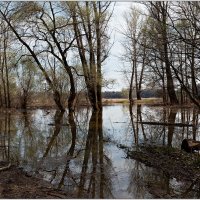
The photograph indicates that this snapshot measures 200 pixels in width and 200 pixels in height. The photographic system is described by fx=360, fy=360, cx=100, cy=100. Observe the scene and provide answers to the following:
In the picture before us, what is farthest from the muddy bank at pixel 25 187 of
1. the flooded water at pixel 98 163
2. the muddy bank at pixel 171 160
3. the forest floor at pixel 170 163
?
the muddy bank at pixel 171 160

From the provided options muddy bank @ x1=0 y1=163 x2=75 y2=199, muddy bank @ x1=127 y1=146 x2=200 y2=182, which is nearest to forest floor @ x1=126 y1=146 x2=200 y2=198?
muddy bank @ x1=127 y1=146 x2=200 y2=182

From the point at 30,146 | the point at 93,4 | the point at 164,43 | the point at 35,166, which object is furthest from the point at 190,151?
the point at 93,4

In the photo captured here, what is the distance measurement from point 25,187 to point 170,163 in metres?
3.69

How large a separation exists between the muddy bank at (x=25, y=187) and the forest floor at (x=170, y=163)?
1853 millimetres

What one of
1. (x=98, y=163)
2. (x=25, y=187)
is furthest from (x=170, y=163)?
(x=25, y=187)

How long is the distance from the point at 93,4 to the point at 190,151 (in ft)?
66.8

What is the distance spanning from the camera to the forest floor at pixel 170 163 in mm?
7068

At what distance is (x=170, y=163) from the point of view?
344 inches

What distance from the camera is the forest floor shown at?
707 cm

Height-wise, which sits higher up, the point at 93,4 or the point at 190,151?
the point at 93,4

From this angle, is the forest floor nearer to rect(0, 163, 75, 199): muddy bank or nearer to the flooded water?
the flooded water

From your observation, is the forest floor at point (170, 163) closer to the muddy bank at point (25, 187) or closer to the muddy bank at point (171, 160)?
the muddy bank at point (171, 160)

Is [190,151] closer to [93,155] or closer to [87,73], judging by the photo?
[93,155]

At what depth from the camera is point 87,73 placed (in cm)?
3148
